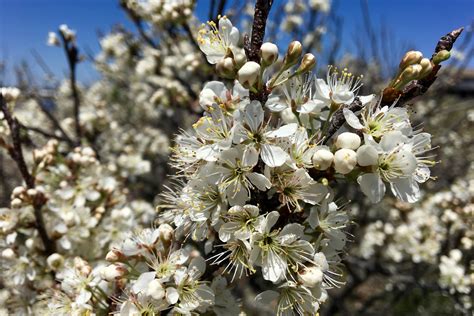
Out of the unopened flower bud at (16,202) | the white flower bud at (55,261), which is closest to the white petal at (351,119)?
the white flower bud at (55,261)

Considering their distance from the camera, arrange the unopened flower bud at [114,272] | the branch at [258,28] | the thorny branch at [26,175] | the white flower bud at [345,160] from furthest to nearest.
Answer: the thorny branch at [26,175] → the unopened flower bud at [114,272] → the branch at [258,28] → the white flower bud at [345,160]

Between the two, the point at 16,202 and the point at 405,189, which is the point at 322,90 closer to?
the point at 405,189

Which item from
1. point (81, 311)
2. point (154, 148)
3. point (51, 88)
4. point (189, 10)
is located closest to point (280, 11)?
point (189, 10)

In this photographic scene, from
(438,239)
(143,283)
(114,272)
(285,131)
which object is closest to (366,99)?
(285,131)

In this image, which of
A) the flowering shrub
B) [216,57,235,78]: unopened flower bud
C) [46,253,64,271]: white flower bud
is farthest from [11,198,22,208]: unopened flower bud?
[216,57,235,78]: unopened flower bud

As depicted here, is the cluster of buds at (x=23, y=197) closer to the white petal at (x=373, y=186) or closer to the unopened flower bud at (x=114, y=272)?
the unopened flower bud at (x=114, y=272)

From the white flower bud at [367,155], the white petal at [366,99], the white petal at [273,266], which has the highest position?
the white petal at [366,99]
